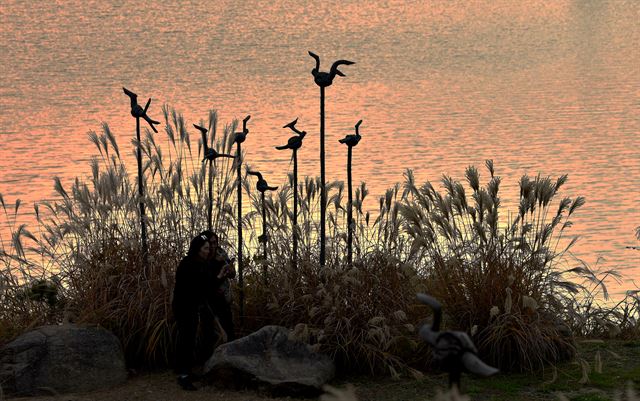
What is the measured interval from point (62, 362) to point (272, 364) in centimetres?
165

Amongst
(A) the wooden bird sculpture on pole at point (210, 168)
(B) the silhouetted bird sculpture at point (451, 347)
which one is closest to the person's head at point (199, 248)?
(A) the wooden bird sculpture on pole at point (210, 168)

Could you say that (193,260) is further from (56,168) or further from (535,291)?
(56,168)

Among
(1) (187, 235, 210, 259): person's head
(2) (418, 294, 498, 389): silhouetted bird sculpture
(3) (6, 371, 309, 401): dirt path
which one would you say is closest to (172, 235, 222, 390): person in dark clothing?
(1) (187, 235, 210, 259): person's head

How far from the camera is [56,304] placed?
9633 millimetres

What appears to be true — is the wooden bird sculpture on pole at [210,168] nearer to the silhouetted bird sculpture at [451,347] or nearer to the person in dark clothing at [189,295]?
the person in dark clothing at [189,295]

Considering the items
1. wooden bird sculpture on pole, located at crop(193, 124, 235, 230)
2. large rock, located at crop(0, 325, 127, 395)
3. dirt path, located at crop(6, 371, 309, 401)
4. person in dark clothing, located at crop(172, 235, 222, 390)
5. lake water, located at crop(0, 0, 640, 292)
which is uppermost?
lake water, located at crop(0, 0, 640, 292)

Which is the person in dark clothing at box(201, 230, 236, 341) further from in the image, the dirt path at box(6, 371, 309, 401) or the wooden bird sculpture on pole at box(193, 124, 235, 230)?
the dirt path at box(6, 371, 309, 401)

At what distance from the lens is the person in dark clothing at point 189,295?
880cm

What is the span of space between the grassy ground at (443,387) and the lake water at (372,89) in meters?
3.41

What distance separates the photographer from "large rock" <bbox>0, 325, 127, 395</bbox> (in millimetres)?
8766

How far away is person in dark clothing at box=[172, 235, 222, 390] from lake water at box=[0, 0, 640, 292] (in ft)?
16.9

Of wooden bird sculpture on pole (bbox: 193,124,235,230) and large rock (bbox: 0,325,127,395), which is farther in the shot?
wooden bird sculpture on pole (bbox: 193,124,235,230)

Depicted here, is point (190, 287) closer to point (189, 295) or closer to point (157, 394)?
point (189, 295)

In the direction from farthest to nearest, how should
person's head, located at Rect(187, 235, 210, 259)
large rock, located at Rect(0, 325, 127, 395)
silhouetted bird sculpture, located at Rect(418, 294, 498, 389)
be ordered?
1. person's head, located at Rect(187, 235, 210, 259)
2. large rock, located at Rect(0, 325, 127, 395)
3. silhouetted bird sculpture, located at Rect(418, 294, 498, 389)
